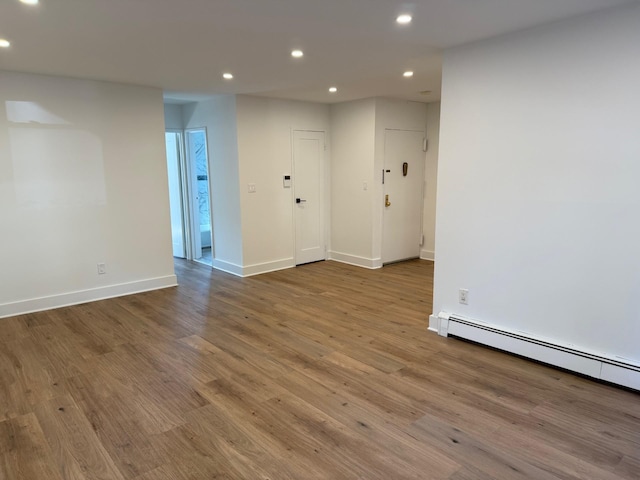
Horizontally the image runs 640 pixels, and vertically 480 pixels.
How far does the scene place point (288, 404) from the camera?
267 centimetres

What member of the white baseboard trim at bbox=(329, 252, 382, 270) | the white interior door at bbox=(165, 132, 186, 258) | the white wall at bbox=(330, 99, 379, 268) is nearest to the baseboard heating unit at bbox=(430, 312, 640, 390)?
the white baseboard trim at bbox=(329, 252, 382, 270)

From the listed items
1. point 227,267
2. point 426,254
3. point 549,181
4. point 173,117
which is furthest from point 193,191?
point 549,181

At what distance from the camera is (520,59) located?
3023mm

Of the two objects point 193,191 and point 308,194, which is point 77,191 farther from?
point 308,194

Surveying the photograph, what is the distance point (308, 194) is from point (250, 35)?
3.57 meters

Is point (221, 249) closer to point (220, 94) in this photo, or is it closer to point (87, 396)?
point (220, 94)

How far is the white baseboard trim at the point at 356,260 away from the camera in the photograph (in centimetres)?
623

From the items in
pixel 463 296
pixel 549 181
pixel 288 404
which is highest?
pixel 549 181

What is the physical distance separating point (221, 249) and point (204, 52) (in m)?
3.31

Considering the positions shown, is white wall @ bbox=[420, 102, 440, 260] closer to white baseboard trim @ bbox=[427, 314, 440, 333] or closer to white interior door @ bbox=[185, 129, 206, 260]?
white baseboard trim @ bbox=[427, 314, 440, 333]

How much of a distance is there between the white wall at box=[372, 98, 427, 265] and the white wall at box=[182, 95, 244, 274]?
198 centimetres

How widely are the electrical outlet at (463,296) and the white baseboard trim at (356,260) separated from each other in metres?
2.63

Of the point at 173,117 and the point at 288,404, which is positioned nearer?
the point at 288,404

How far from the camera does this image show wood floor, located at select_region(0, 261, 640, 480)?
2.13 meters
